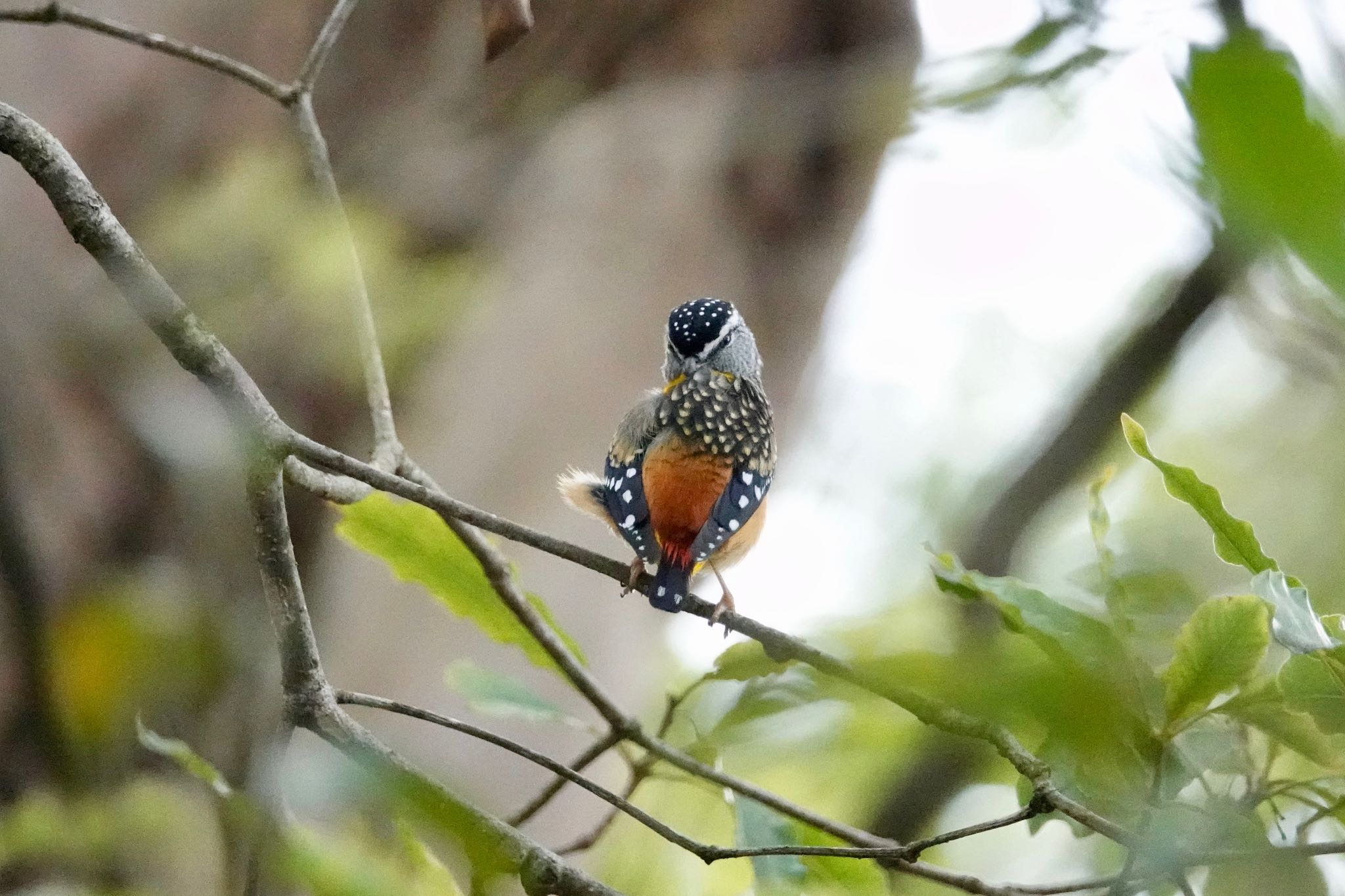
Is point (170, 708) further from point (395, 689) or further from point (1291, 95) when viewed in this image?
point (395, 689)

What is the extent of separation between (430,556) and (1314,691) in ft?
3.48

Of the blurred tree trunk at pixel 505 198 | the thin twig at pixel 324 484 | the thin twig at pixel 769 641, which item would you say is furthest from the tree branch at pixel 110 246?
the blurred tree trunk at pixel 505 198

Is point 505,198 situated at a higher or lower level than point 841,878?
higher

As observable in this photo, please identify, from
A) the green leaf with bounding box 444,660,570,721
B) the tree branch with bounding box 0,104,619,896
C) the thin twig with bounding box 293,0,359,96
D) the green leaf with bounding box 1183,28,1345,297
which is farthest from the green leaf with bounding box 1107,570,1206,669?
the thin twig with bounding box 293,0,359,96

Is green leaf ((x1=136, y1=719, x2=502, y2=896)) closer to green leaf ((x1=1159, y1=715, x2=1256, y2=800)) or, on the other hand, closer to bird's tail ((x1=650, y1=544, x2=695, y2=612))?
green leaf ((x1=1159, y1=715, x2=1256, y2=800))

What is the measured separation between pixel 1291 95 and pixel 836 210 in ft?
10.6

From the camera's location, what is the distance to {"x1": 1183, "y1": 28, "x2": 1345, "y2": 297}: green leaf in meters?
0.35

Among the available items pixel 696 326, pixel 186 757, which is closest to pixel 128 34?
pixel 186 757

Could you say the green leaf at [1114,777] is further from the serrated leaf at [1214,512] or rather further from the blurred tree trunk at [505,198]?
the blurred tree trunk at [505,198]

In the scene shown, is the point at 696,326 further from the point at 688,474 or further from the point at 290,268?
the point at 290,268

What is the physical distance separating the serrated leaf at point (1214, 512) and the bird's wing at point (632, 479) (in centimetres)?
106

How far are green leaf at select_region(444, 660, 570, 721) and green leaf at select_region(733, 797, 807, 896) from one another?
13.5 inches

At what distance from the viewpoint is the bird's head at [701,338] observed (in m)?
2.70

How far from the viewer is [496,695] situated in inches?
70.8
